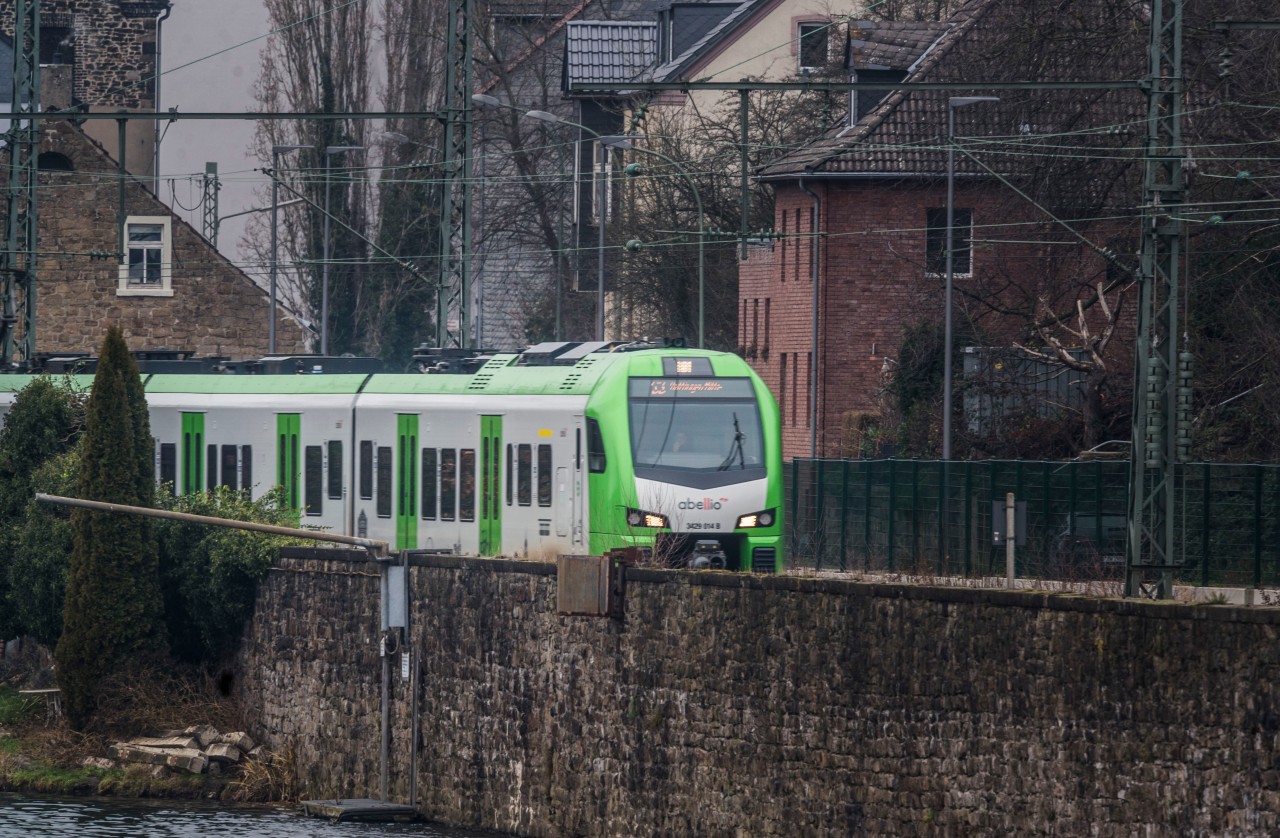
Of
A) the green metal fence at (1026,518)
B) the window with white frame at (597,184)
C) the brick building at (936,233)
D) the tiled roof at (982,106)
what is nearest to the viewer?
the green metal fence at (1026,518)

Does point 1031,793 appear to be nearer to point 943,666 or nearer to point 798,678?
point 943,666

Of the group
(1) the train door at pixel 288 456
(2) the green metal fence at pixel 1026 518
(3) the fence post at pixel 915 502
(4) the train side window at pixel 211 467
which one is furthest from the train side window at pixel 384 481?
(3) the fence post at pixel 915 502

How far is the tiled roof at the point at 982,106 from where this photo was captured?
37.9 meters

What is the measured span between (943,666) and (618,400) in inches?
344

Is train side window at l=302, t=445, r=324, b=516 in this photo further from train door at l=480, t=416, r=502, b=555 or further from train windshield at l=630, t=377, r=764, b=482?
train windshield at l=630, t=377, r=764, b=482

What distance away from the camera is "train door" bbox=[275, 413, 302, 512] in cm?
3519

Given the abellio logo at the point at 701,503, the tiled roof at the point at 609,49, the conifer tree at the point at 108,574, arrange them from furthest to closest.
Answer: the tiled roof at the point at 609,49
the conifer tree at the point at 108,574
the abellio logo at the point at 701,503

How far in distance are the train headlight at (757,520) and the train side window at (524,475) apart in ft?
9.08

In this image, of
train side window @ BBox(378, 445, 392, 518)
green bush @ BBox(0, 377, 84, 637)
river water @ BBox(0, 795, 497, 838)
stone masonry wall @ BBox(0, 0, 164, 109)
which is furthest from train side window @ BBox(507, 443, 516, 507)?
stone masonry wall @ BBox(0, 0, 164, 109)

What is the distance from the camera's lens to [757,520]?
2923 cm

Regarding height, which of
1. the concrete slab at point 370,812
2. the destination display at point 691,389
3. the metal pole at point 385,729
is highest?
the destination display at point 691,389

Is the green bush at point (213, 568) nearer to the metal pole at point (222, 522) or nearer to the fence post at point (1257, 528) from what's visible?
the metal pole at point (222, 522)

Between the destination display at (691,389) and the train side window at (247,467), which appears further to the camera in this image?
the train side window at (247,467)

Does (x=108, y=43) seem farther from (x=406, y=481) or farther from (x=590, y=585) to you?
(x=590, y=585)
